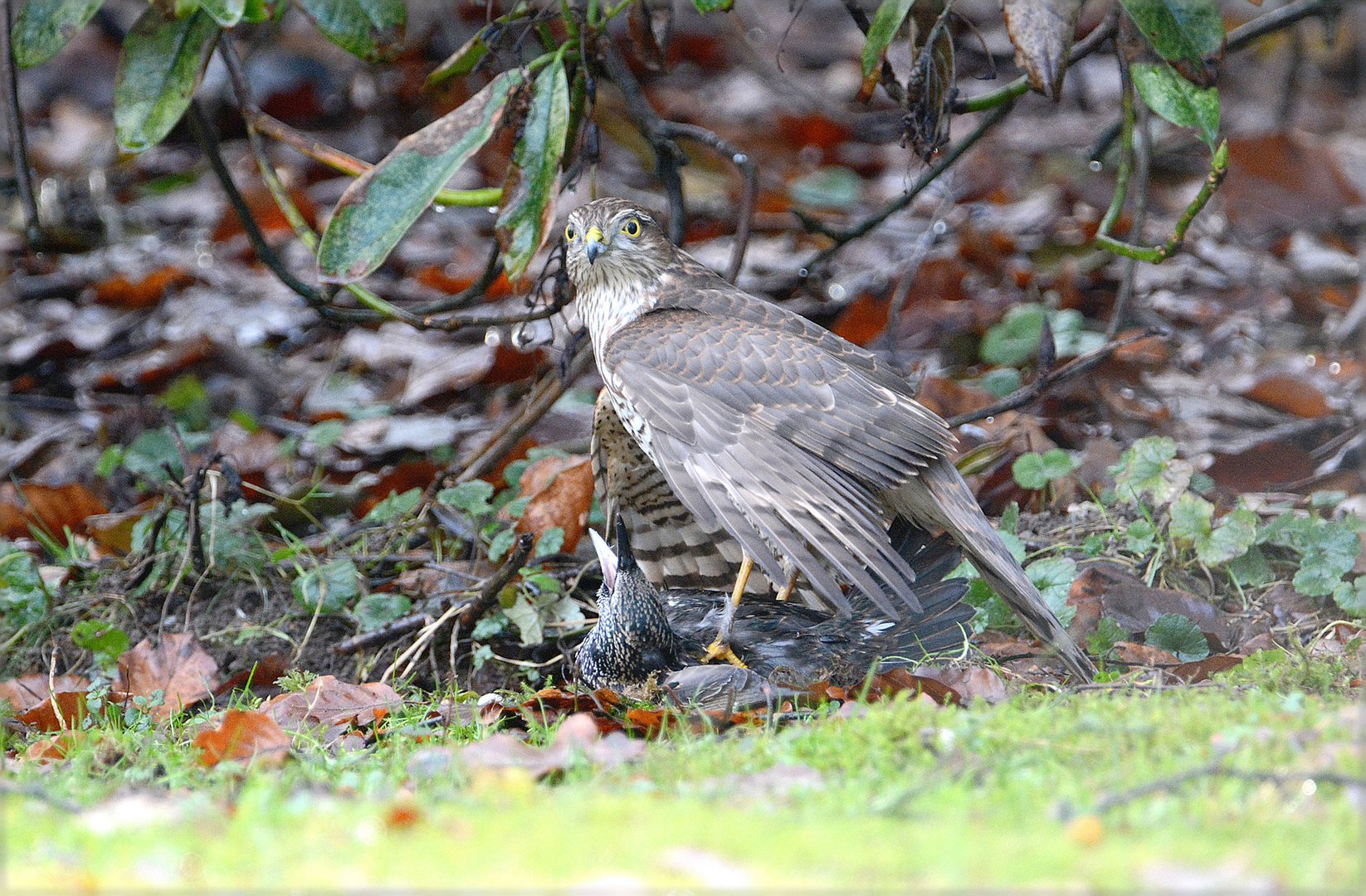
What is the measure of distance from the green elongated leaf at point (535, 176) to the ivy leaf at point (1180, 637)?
7.16 feet

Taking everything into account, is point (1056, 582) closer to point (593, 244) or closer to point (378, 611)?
point (593, 244)

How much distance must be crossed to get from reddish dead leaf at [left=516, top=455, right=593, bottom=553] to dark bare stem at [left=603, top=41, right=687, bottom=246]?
100cm

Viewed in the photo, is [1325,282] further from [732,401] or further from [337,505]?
[337,505]

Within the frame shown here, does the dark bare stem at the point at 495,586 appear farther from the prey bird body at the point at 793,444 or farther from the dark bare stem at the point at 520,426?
the dark bare stem at the point at 520,426

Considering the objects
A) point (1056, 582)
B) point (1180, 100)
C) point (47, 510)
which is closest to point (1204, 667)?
point (1056, 582)

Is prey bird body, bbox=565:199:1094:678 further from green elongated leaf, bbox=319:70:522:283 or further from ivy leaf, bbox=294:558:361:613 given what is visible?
ivy leaf, bbox=294:558:361:613

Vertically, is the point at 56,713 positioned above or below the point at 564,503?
below

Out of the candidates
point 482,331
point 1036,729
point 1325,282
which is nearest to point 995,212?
point 1325,282

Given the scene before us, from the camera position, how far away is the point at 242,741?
326cm

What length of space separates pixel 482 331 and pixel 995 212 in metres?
3.24

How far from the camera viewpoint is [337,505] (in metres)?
5.57

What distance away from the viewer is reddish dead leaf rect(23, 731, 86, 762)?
338cm

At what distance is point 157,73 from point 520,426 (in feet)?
5.83

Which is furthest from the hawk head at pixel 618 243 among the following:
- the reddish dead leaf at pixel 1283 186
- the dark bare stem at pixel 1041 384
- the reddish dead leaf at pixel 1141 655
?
the reddish dead leaf at pixel 1283 186
